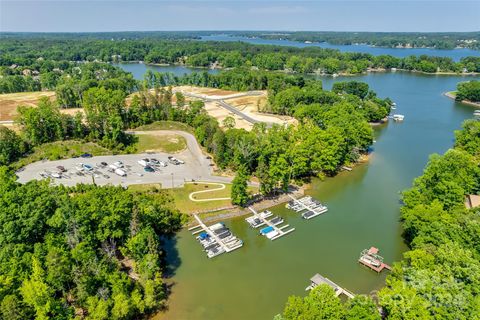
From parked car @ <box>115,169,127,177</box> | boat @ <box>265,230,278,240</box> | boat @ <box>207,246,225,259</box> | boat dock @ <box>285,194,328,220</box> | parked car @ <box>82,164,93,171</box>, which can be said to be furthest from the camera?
parked car @ <box>82,164,93,171</box>

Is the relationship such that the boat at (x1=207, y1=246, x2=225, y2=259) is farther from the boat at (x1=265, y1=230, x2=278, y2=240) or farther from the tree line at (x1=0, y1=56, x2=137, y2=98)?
the tree line at (x1=0, y1=56, x2=137, y2=98)

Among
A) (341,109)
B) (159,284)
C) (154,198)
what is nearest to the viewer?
(159,284)

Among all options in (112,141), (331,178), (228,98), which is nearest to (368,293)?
(331,178)

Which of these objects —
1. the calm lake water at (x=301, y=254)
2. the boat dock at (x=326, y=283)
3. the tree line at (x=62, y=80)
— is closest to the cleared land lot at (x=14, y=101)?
the tree line at (x=62, y=80)

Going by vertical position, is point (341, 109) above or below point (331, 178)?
above

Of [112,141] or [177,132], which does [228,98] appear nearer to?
[177,132]

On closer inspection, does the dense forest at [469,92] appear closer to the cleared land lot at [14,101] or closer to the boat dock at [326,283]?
the boat dock at [326,283]

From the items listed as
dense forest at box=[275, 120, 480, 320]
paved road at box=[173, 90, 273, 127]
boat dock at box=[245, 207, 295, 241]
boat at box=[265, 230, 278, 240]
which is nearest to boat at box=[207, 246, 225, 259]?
boat dock at box=[245, 207, 295, 241]
